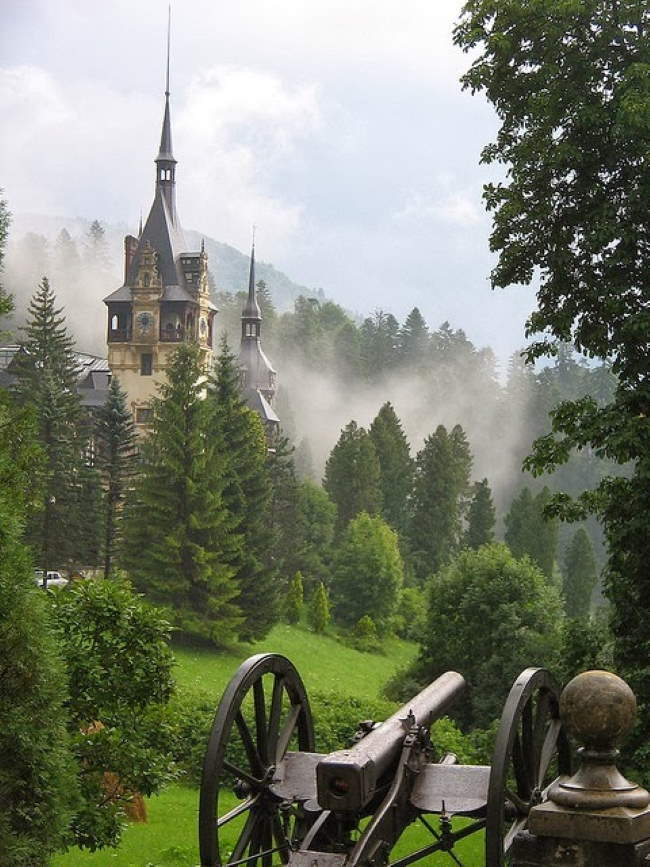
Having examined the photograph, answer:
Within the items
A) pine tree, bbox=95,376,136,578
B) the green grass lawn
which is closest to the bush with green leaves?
the green grass lawn

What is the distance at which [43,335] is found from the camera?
2576 inches

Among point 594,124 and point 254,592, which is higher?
point 594,124

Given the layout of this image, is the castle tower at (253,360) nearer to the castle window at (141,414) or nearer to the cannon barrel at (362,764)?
the castle window at (141,414)

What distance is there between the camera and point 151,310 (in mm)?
82688

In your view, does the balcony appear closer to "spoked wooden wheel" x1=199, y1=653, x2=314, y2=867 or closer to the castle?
the castle

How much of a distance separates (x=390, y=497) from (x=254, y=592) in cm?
3060

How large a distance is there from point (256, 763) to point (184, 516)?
153ft

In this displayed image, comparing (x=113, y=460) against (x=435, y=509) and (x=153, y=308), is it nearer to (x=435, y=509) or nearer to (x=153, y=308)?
(x=153, y=308)

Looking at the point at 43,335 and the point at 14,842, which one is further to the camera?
the point at 43,335

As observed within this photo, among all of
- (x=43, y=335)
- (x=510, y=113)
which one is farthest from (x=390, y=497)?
(x=510, y=113)

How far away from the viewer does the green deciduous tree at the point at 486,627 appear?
35.9 meters

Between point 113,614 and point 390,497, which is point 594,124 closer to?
point 113,614

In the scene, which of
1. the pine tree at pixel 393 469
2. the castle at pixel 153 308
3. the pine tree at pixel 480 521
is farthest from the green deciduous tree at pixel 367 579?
the castle at pixel 153 308

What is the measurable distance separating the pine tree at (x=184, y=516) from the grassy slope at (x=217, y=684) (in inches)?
102
